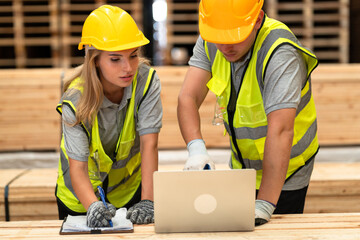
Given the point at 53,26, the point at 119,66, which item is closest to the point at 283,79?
the point at 119,66

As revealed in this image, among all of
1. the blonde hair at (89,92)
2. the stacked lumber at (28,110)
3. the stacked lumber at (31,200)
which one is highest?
the blonde hair at (89,92)

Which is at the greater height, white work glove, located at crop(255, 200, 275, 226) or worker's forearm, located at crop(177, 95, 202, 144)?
worker's forearm, located at crop(177, 95, 202, 144)

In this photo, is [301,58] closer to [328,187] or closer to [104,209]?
[104,209]

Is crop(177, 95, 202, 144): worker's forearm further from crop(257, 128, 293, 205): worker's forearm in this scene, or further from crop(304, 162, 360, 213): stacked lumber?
crop(304, 162, 360, 213): stacked lumber

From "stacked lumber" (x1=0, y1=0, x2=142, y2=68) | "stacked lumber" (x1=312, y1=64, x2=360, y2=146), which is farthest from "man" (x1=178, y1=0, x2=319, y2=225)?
"stacked lumber" (x1=0, y1=0, x2=142, y2=68)

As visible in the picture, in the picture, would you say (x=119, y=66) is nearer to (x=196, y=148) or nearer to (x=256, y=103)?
(x=196, y=148)

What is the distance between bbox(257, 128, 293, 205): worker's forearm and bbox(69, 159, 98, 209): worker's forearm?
816mm

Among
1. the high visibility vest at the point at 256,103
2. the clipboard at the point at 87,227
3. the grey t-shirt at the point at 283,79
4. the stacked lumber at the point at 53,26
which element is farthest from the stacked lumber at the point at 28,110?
the grey t-shirt at the point at 283,79

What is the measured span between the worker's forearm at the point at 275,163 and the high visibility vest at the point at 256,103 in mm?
281

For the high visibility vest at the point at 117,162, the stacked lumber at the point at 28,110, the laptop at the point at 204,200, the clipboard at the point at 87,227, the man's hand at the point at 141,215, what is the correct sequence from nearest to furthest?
the laptop at the point at 204,200
the clipboard at the point at 87,227
the man's hand at the point at 141,215
the high visibility vest at the point at 117,162
the stacked lumber at the point at 28,110

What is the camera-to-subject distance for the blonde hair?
7.14ft

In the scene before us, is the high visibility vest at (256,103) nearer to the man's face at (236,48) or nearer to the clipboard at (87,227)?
the man's face at (236,48)

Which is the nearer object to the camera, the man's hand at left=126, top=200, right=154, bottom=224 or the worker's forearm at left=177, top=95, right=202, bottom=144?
the man's hand at left=126, top=200, right=154, bottom=224

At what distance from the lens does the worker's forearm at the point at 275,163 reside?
6.67ft
